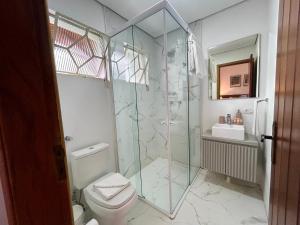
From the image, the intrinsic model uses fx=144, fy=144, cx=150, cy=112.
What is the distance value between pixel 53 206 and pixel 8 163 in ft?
0.59

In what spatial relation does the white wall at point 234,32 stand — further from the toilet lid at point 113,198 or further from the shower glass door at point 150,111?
the toilet lid at point 113,198

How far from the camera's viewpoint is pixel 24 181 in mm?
354

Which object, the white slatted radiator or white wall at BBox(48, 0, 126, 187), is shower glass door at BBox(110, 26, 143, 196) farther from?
the white slatted radiator

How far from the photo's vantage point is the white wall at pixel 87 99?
58.6 inches

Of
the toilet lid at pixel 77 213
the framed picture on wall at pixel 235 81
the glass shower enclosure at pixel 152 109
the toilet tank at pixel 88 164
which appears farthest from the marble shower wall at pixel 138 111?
the framed picture on wall at pixel 235 81

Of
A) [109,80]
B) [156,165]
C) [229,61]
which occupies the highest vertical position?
[229,61]

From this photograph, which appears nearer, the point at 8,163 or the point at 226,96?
the point at 8,163

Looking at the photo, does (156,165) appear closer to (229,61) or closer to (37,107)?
(229,61)

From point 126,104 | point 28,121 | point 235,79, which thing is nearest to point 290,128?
point 28,121

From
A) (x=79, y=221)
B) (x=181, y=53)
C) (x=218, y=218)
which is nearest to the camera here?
(x=79, y=221)

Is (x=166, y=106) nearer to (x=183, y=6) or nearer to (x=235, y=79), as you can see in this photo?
(x=235, y=79)

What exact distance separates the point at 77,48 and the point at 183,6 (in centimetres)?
149

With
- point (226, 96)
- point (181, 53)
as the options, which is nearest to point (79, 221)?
point (181, 53)

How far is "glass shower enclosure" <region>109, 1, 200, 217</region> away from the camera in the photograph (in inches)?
73.7
